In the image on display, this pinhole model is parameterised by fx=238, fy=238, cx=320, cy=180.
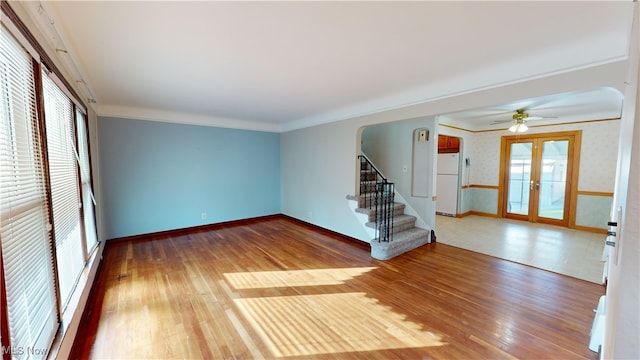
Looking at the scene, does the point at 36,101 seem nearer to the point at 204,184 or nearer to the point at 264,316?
the point at 264,316

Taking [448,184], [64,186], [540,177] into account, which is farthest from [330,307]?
[540,177]

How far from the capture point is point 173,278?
116 inches

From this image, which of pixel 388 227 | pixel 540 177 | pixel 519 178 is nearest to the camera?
pixel 388 227

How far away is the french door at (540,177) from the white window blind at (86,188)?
8.40 meters

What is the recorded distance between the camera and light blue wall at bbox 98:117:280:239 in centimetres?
425

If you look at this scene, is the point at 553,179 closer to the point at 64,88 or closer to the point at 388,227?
the point at 388,227

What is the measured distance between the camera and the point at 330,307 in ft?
7.86

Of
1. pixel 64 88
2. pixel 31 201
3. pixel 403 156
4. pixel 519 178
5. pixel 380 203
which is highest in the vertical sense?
pixel 64 88

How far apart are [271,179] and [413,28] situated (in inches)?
195

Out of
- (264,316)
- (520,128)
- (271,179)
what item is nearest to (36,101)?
(264,316)

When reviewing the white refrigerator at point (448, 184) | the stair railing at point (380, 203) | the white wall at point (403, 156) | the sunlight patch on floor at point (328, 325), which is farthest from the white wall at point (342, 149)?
the sunlight patch on floor at point (328, 325)

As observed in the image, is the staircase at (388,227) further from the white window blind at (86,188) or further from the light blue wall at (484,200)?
the white window blind at (86,188)

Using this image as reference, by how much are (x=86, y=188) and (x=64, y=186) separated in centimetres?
124

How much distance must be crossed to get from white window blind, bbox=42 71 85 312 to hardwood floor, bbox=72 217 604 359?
457 millimetres
